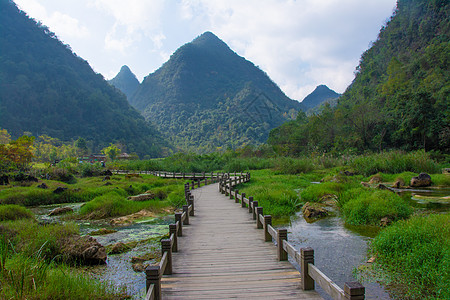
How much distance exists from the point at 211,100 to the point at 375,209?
401ft

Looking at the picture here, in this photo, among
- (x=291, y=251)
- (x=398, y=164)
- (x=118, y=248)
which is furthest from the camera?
(x=398, y=164)

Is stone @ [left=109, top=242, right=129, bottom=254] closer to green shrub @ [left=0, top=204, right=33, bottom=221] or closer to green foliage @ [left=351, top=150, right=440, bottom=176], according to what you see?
green shrub @ [left=0, top=204, right=33, bottom=221]

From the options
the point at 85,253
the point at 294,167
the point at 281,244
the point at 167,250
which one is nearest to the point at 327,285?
the point at 281,244

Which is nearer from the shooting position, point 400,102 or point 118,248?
point 118,248

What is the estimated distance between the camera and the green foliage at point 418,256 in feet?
15.0

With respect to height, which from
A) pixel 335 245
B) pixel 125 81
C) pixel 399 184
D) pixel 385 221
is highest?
pixel 125 81

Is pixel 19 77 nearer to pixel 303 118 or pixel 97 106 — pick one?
pixel 97 106

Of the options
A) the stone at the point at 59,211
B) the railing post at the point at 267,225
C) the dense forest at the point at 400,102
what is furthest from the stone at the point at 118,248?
the dense forest at the point at 400,102

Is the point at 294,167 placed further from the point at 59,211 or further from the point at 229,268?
the point at 229,268

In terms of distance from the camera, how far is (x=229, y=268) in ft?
15.2

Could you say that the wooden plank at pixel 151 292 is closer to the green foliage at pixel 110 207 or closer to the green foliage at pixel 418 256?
the green foliage at pixel 418 256

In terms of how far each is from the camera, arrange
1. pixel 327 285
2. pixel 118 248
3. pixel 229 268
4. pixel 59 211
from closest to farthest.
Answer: pixel 327 285 < pixel 229 268 < pixel 118 248 < pixel 59 211

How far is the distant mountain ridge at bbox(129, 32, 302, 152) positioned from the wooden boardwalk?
78370 mm

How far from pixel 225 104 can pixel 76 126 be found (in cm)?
5936
